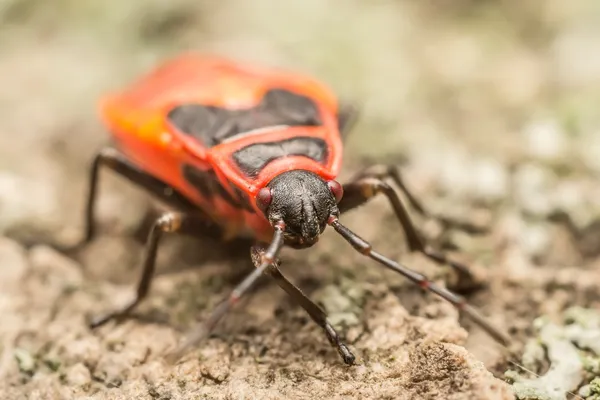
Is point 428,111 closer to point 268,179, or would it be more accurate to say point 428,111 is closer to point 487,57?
point 487,57

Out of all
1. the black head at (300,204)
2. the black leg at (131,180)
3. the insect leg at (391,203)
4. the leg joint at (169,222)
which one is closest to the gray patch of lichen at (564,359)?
the insect leg at (391,203)

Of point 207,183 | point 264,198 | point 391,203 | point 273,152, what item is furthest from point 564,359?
point 207,183

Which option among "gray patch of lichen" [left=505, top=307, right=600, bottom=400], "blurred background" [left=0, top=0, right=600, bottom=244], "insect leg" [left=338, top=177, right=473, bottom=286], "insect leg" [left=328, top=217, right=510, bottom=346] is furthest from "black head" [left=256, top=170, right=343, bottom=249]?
"blurred background" [left=0, top=0, right=600, bottom=244]

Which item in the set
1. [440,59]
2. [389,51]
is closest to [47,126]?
[389,51]

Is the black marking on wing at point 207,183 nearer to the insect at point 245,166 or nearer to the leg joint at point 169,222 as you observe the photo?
the insect at point 245,166

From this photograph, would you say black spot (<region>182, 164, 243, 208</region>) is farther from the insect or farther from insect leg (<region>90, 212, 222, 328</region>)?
insect leg (<region>90, 212, 222, 328</region>)

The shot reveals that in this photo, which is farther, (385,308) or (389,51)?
(389,51)
